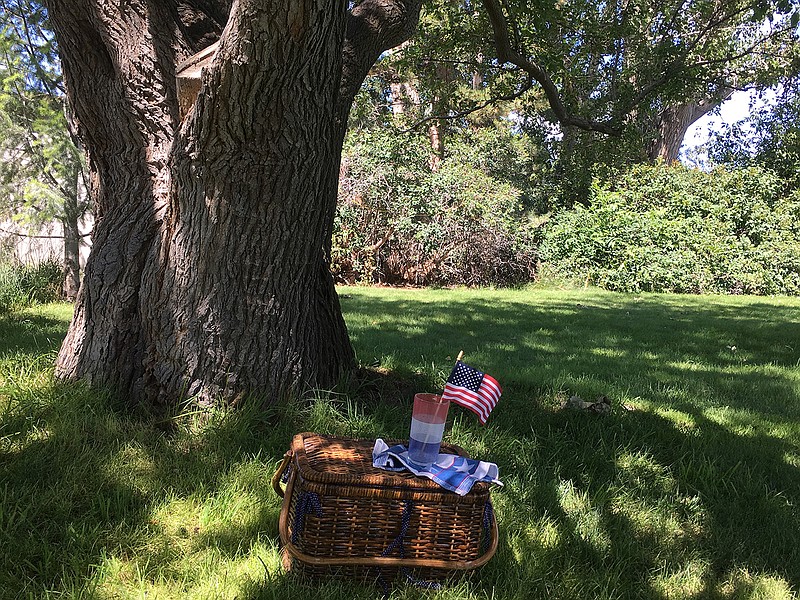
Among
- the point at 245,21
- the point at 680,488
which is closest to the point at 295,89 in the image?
the point at 245,21

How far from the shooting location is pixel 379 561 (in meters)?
2.23

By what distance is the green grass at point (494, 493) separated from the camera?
230cm

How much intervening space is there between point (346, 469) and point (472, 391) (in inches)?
26.8

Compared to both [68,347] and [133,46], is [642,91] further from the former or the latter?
[68,347]

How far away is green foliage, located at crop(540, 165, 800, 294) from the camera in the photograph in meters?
13.1

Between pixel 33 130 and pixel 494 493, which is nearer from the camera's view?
pixel 494 493

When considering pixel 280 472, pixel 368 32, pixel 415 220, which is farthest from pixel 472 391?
pixel 415 220

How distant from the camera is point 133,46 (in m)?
3.49

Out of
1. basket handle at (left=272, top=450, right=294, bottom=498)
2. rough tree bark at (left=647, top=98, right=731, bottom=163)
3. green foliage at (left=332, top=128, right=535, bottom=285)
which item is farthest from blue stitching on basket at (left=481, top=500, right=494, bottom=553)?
rough tree bark at (left=647, top=98, right=731, bottom=163)

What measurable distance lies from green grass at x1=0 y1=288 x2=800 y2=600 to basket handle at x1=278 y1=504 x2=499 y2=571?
8 cm

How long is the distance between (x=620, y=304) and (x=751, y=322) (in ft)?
7.53

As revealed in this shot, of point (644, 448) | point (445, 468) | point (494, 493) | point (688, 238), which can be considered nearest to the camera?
point (445, 468)

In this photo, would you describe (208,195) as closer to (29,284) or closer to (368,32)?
(368,32)

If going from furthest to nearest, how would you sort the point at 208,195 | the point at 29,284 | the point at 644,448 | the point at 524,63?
1. the point at 29,284
2. the point at 524,63
3. the point at 644,448
4. the point at 208,195
